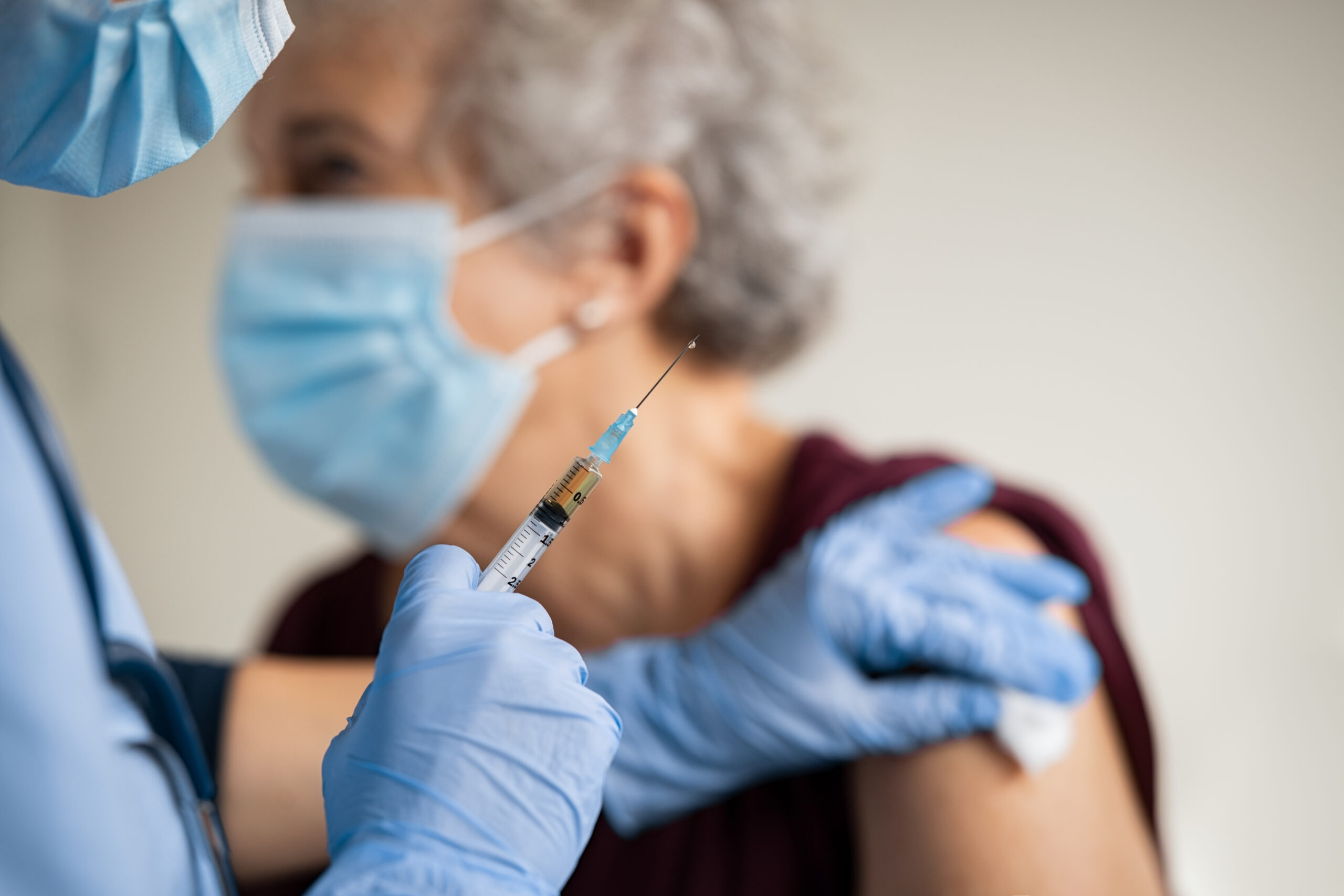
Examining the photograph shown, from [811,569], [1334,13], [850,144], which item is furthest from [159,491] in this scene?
[1334,13]

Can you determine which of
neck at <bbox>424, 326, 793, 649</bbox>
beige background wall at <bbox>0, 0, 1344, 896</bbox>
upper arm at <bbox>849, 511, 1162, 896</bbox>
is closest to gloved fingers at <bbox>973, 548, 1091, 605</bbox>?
upper arm at <bbox>849, 511, 1162, 896</bbox>

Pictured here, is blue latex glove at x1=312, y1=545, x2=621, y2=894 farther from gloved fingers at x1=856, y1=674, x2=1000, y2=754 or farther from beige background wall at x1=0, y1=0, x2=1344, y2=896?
beige background wall at x1=0, y1=0, x2=1344, y2=896

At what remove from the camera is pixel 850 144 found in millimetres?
1377

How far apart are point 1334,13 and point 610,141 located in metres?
1.44

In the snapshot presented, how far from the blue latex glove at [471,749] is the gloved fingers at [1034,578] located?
0.55m

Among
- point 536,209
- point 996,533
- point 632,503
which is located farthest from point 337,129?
point 996,533

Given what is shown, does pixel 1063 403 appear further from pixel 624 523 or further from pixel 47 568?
pixel 47 568

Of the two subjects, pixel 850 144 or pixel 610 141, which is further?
pixel 850 144

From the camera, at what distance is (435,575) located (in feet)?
1.28

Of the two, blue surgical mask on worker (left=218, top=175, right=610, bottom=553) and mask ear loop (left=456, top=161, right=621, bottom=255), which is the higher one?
mask ear loop (left=456, top=161, right=621, bottom=255)

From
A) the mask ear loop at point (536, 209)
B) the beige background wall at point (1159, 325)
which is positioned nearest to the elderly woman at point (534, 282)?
the mask ear loop at point (536, 209)

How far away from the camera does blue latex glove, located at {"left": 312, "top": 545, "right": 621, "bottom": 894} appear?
14.4 inches

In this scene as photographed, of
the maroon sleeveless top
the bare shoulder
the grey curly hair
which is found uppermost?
the grey curly hair

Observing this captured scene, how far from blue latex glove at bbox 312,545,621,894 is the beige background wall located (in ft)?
4.13
